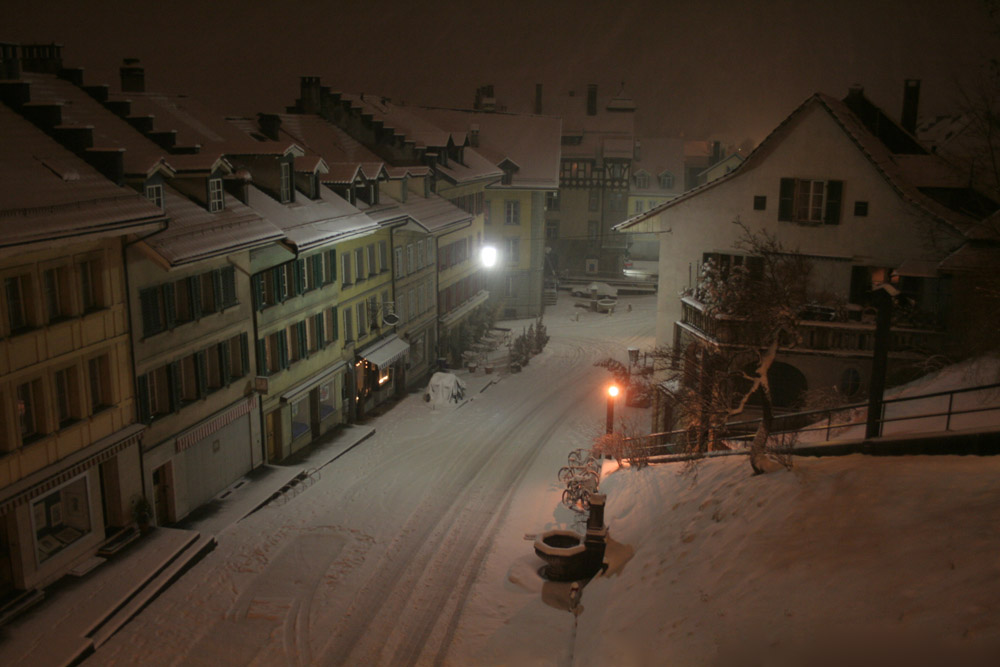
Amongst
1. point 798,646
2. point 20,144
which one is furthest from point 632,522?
point 20,144

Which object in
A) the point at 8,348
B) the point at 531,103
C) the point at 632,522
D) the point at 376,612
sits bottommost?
the point at 376,612

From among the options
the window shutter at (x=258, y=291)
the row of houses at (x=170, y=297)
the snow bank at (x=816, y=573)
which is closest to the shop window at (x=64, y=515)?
the row of houses at (x=170, y=297)

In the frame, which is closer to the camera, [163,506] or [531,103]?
[163,506]

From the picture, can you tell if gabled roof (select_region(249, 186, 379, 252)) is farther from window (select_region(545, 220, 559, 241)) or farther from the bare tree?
window (select_region(545, 220, 559, 241))

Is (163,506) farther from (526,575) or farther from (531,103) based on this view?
(531,103)

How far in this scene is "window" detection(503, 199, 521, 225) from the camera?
183 ft

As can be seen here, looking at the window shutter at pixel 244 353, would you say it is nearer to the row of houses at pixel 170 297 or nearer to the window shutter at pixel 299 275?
the row of houses at pixel 170 297

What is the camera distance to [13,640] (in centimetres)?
1702

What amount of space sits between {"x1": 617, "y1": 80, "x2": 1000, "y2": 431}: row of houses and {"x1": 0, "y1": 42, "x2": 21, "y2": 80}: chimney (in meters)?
20.8

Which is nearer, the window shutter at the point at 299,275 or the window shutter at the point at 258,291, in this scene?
the window shutter at the point at 258,291

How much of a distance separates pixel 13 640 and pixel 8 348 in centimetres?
631

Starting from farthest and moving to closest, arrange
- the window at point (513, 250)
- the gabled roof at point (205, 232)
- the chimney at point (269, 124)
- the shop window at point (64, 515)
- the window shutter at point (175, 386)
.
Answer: the window at point (513, 250)
the chimney at point (269, 124)
the window shutter at point (175, 386)
the gabled roof at point (205, 232)
the shop window at point (64, 515)

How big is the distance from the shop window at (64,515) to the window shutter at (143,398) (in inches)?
91.4

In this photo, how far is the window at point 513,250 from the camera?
55.3 meters
